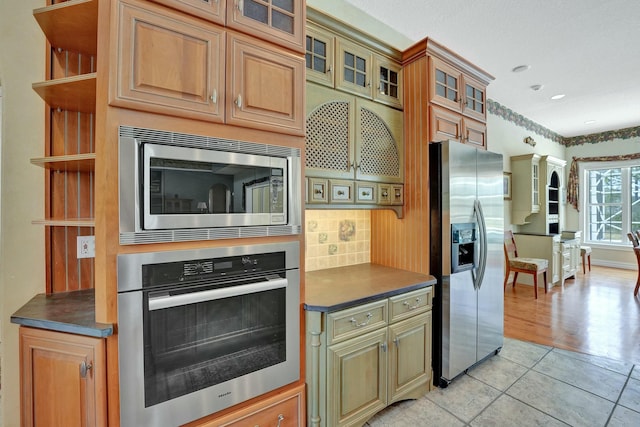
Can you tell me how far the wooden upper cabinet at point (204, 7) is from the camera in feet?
4.25

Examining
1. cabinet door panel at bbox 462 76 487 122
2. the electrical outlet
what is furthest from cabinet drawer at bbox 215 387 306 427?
cabinet door panel at bbox 462 76 487 122

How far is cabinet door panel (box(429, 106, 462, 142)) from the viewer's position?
2.35m

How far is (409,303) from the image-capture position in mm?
2029

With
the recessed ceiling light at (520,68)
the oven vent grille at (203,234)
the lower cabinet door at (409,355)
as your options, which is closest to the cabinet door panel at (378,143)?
the oven vent grille at (203,234)

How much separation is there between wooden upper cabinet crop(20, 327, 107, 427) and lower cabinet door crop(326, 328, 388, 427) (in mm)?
1068

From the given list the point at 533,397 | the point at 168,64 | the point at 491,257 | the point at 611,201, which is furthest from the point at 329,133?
the point at 611,201

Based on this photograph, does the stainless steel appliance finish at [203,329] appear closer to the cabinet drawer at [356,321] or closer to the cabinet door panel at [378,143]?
the cabinet drawer at [356,321]

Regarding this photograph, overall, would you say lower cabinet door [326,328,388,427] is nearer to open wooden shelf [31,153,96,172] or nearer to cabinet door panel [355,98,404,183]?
cabinet door panel [355,98,404,183]

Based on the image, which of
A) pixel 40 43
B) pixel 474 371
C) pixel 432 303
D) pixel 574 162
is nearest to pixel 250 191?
pixel 40 43

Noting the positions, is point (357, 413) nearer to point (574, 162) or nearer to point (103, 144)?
point (103, 144)

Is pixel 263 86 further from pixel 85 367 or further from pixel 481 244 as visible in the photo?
pixel 481 244

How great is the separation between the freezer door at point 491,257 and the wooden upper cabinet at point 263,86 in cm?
170

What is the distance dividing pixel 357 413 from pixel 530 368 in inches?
70.8

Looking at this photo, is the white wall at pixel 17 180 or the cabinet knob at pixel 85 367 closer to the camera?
the cabinet knob at pixel 85 367
